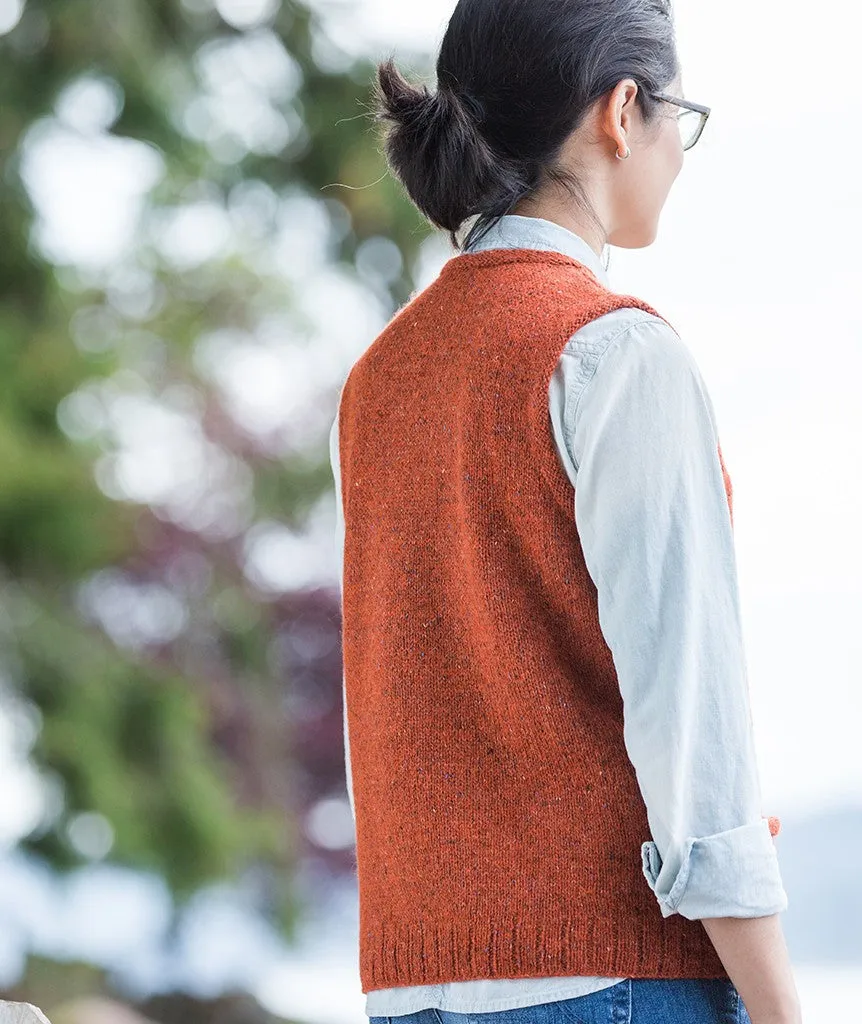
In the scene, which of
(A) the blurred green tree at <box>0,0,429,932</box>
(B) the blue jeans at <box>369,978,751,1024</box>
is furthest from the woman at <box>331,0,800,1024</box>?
(A) the blurred green tree at <box>0,0,429,932</box>

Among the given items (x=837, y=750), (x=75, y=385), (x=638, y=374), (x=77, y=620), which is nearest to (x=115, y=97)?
(x=75, y=385)

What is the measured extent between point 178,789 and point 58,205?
1184mm

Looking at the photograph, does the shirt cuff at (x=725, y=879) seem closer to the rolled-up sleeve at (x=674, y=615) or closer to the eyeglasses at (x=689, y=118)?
the rolled-up sleeve at (x=674, y=615)

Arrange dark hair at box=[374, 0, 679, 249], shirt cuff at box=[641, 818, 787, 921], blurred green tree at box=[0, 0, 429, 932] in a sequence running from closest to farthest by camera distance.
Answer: shirt cuff at box=[641, 818, 787, 921]
dark hair at box=[374, 0, 679, 249]
blurred green tree at box=[0, 0, 429, 932]

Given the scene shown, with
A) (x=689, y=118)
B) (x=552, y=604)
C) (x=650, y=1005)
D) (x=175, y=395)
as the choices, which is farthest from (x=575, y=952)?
(x=175, y=395)

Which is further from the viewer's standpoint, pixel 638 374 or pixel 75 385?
pixel 75 385

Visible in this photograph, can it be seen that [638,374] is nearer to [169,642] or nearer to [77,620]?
[77,620]

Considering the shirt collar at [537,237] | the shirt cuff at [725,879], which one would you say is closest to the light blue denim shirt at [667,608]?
the shirt cuff at [725,879]

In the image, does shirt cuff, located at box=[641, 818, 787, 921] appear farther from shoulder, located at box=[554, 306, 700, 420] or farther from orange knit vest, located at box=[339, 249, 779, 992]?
shoulder, located at box=[554, 306, 700, 420]

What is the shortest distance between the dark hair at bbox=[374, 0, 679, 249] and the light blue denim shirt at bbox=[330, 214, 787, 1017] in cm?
16

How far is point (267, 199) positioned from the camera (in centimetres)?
313

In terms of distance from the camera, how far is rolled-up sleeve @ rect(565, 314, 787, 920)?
0.67m

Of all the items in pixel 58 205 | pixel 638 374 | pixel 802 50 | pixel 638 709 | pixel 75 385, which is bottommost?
pixel 638 709

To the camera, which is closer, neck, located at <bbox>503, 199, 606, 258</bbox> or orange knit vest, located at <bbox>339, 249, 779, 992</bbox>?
orange knit vest, located at <bbox>339, 249, 779, 992</bbox>
